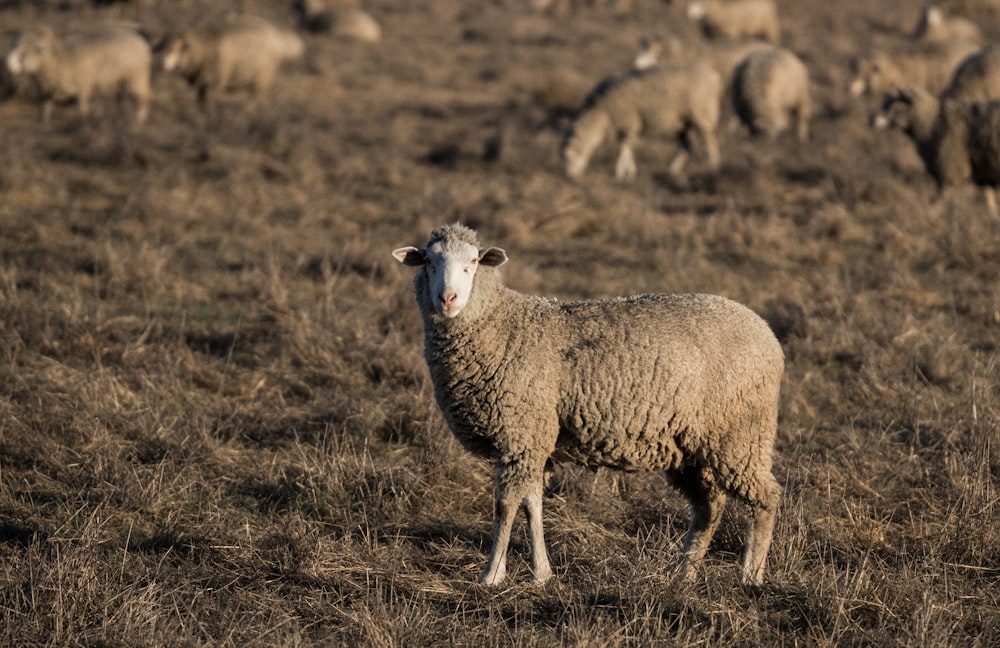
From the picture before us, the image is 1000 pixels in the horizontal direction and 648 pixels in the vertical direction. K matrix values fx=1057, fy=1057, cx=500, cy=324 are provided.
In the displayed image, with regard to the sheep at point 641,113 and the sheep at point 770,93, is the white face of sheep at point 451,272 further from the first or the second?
the sheep at point 770,93

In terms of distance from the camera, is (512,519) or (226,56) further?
(226,56)

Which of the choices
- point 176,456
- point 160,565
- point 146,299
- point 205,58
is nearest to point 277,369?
point 176,456

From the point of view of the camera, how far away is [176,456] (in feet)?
18.9

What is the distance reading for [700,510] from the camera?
4781mm

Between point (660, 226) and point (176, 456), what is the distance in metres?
6.60

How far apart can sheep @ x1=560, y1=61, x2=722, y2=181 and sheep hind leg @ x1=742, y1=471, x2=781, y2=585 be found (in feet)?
33.0

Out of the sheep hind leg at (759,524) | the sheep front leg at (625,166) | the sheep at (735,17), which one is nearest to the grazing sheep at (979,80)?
the sheep front leg at (625,166)

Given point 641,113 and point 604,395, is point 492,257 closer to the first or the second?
point 604,395

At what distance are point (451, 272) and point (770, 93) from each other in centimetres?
1328

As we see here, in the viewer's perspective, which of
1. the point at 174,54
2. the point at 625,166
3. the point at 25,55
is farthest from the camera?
the point at 174,54

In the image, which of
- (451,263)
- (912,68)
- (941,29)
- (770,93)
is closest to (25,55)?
(770,93)

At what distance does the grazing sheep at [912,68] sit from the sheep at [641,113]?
15.7 ft

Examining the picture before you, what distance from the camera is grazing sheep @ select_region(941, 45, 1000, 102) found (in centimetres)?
1546

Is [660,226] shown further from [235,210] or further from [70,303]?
[70,303]
